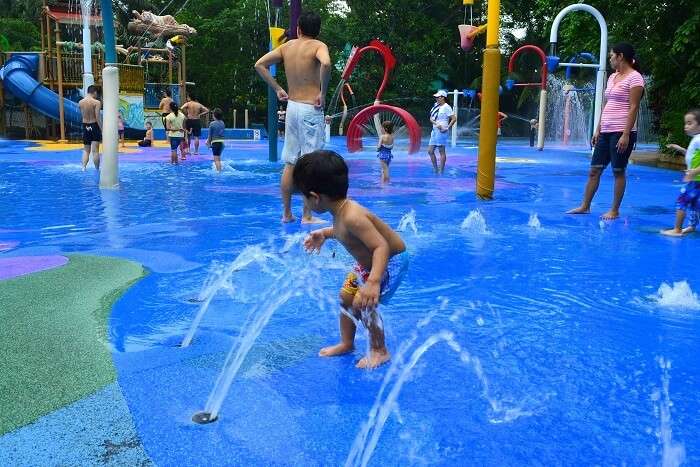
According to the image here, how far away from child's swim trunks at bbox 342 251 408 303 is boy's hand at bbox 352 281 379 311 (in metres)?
0.28

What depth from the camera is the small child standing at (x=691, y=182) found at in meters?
6.05

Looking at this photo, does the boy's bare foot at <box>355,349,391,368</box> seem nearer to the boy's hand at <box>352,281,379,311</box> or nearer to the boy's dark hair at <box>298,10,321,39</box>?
the boy's hand at <box>352,281,379,311</box>

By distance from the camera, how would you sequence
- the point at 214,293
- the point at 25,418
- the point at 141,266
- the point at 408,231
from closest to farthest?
the point at 25,418
the point at 214,293
the point at 141,266
the point at 408,231

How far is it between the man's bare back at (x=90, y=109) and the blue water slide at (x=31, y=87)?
12308 millimetres

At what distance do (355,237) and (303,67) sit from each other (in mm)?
3691

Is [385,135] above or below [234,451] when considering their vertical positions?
above

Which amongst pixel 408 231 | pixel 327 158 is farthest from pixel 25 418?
pixel 408 231

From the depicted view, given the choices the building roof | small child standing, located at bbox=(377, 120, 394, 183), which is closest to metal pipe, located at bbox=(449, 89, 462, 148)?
small child standing, located at bbox=(377, 120, 394, 183)

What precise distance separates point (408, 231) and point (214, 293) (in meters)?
2.59

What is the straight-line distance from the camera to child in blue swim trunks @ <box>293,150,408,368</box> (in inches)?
110

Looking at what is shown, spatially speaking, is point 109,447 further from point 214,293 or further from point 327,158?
point 214,293

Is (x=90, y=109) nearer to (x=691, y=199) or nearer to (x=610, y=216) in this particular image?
(x=610, y=216)

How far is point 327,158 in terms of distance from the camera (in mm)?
2811

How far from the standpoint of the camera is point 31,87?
73.6ft
